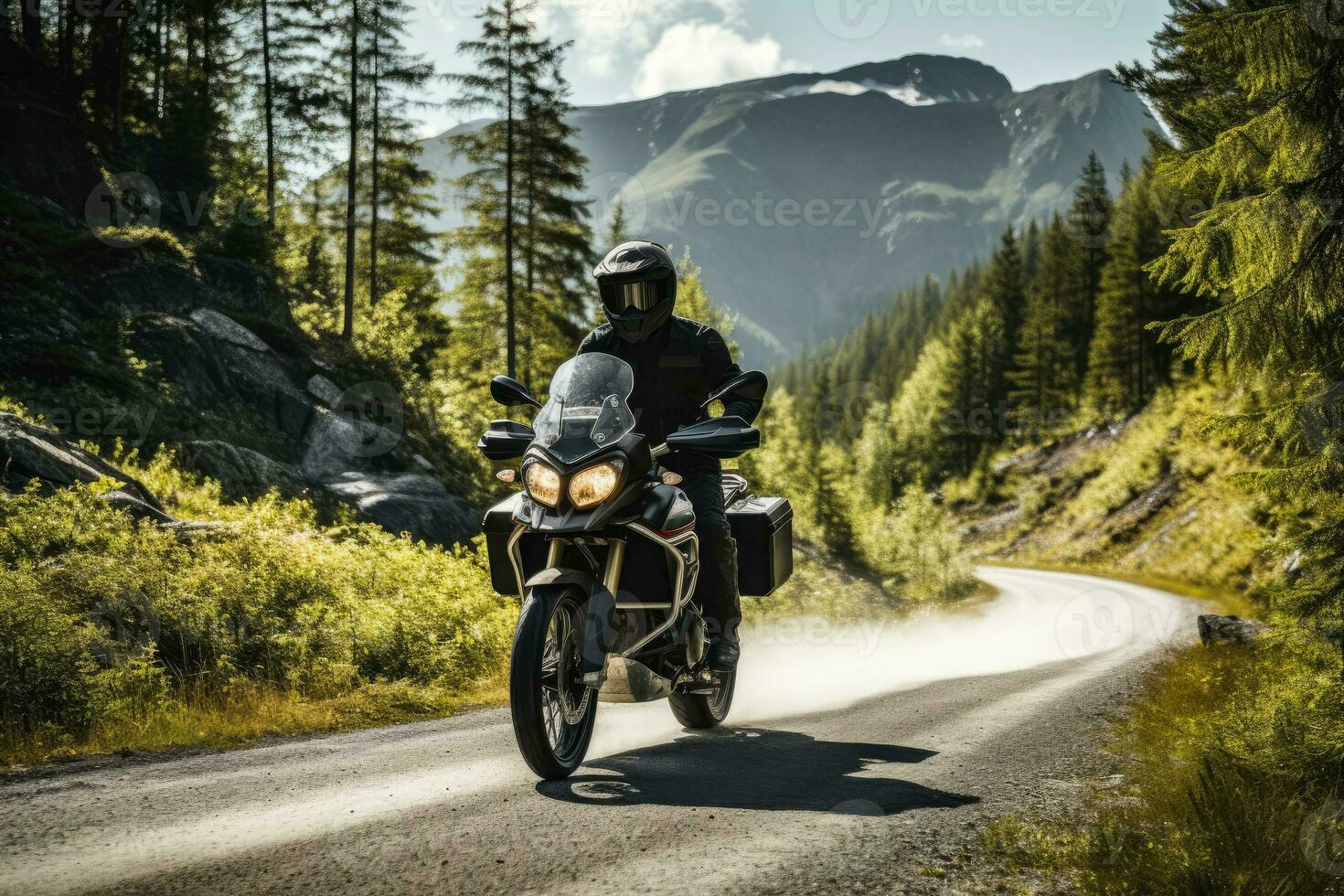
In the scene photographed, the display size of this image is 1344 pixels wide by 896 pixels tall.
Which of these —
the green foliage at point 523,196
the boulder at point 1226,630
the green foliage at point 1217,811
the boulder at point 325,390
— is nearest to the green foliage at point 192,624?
the green foliage at point 1217,811

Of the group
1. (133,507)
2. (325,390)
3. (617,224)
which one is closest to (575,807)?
(133,507)

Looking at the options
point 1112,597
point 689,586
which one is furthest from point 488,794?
point 1112,597

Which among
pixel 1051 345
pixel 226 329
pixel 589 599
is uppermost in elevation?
pixel 1051 345

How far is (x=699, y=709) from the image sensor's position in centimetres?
669

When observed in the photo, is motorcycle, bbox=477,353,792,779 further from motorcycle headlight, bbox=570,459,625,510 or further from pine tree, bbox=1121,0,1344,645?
pine tree, bbox=1121,0,1344,645

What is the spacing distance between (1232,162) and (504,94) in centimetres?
2462

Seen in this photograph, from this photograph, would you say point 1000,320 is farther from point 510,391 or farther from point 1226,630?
point 510,391

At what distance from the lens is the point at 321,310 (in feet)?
100

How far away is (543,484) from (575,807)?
1.62 meters

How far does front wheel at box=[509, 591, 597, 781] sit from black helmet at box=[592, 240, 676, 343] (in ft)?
6.87

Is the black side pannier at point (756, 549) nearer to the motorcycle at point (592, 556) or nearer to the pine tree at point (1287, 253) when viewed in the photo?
the motorcycle at point (592, 556)

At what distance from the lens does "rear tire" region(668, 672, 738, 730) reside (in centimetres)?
662

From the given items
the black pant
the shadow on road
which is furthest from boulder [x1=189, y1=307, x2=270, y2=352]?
the shadow on road

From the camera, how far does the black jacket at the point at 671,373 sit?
6.42 metres
